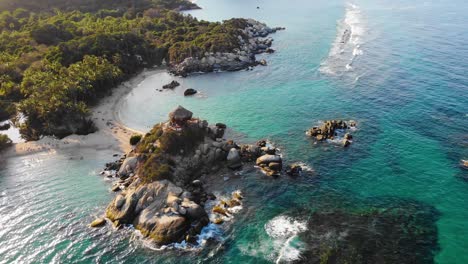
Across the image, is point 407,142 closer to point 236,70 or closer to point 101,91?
point 236,70

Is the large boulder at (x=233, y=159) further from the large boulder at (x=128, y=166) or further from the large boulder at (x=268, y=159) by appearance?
the large boulder at (x=128, y=166)

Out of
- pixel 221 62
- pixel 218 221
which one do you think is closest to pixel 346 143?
pixel 218 221

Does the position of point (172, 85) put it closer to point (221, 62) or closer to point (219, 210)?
point (221, 62)

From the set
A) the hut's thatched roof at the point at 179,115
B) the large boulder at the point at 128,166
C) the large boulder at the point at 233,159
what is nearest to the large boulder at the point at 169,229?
the large boulder at the point at 128,166

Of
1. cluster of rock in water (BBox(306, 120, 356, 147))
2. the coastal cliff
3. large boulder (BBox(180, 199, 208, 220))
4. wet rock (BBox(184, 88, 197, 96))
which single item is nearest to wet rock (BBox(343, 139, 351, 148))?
cluster of rock in water (BBox(306, 120, 356, 147))

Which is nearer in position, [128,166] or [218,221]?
[218,221]

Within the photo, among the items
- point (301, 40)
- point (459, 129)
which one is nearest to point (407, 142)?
point (459, 129)
